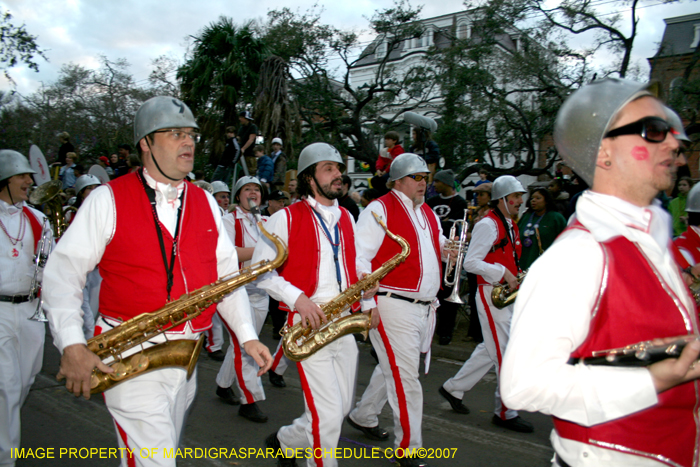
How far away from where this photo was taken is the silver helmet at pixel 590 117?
68.1 inches

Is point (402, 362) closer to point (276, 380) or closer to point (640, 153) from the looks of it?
point (276, 380)

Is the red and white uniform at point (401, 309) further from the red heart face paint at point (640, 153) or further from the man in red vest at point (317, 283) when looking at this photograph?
the red heart face paint at point (640, 153)

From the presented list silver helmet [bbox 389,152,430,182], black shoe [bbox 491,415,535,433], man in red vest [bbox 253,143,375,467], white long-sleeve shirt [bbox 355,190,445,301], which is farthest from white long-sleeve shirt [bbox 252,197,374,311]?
black shoe [bbox 491,415,535,433]

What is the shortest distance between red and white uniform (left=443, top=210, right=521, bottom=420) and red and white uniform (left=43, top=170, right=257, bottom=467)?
10.2ft

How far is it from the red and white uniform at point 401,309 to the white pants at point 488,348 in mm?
906

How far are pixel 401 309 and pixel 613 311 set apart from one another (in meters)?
3.08

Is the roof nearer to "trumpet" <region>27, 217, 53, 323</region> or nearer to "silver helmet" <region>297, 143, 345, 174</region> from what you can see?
"silver helmet" <region>297, 143, 345, 174</region>

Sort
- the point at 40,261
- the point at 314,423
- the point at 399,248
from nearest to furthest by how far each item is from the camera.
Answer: the point at 314,423
the point at 40,261
the point at 399,248

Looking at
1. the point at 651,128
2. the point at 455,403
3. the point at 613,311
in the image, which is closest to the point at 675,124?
the point at 651,128

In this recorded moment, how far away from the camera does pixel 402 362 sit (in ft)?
14.6

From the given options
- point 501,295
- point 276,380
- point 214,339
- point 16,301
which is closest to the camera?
point 16,301

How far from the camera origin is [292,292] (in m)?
3.75

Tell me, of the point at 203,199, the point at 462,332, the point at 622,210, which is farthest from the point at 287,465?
the point at 462,332

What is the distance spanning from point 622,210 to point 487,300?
3.90 metres
